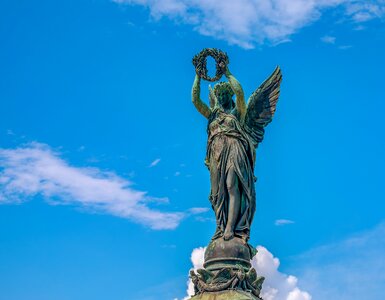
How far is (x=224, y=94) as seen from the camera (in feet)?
52.0

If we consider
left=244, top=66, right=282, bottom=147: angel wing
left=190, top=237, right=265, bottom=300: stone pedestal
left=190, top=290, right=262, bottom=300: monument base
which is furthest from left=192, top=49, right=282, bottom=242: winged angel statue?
left=190, top=290, right=262, bottom=300: monument base

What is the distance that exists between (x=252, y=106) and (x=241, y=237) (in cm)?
305

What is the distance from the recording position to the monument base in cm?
1325

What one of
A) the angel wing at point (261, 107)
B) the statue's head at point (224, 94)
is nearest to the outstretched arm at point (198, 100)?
the statue's head at point (224, 94)

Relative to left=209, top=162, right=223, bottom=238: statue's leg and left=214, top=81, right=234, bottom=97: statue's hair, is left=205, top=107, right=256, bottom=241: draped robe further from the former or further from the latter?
left=214, top=81, right=234, bottom=97: statue's hair

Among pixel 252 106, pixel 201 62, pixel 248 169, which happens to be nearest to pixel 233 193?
pixel 248 169

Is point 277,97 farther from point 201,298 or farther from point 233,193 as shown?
point 201,298

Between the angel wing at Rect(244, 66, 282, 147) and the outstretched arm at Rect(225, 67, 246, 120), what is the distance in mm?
169

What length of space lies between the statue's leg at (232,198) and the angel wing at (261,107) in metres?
1.21

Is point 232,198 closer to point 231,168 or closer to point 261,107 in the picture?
point 231,168

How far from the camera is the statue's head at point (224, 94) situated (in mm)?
15781

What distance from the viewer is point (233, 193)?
1488 cm

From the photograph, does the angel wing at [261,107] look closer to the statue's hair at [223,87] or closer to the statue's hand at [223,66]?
the statue's hair at [223,87]

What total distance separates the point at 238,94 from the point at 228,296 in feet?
14.8
